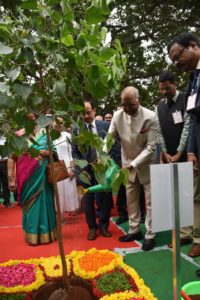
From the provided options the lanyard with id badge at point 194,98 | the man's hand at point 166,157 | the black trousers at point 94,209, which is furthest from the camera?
the black trousers at point 94,209

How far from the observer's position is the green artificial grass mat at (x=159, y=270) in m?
2.65

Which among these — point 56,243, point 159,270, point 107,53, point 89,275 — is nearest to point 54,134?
point 107,53

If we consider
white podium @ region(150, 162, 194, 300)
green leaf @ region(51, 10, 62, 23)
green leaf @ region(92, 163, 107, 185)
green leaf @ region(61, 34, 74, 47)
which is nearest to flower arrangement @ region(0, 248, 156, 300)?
white podium @ region(150, 162, 194, 300)

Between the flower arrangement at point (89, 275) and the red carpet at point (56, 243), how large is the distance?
0.95 meters

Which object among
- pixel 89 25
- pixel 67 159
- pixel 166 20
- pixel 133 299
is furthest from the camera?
pixel 166 20

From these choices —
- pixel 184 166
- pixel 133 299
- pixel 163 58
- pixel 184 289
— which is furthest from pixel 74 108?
pixel 163 58

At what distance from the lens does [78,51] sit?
5.42ft

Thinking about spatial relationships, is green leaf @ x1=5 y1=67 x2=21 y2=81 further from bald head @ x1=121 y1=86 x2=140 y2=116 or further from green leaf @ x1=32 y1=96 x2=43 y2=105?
bald head @ x1=121 y1=86 x2=140 y2=116

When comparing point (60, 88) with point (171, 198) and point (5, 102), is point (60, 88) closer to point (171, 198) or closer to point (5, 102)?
point (5, 102)

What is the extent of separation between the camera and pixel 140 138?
3729mm

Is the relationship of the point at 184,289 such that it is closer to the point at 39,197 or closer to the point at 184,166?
the point at 184,166

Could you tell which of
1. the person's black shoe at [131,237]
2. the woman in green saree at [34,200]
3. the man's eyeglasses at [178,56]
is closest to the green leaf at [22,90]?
the man's eyeglasses at [178,56]

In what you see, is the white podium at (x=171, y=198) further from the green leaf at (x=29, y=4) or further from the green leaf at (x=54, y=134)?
the green leaf at (x=29, y=4)

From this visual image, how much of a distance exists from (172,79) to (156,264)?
1801mm
